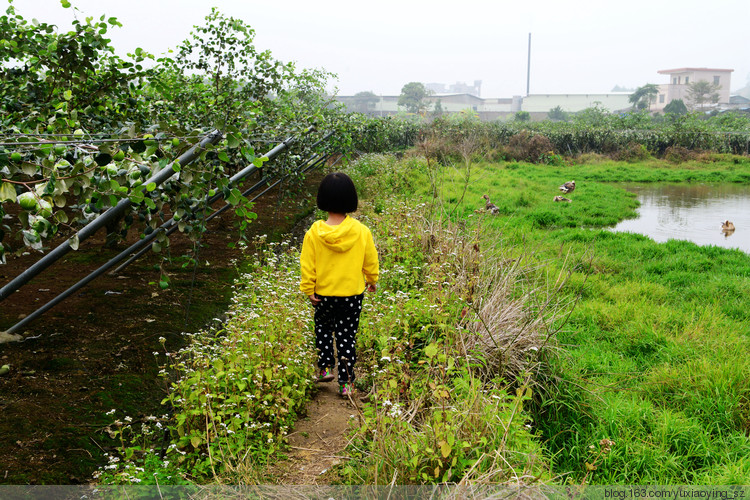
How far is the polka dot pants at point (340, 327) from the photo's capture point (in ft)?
11.6

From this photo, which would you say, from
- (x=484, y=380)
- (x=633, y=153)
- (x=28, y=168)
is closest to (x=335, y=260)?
(x=484, y=380)

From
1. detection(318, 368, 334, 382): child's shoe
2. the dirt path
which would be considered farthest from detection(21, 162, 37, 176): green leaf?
detection(318, 368, 334, 382): child's shoe

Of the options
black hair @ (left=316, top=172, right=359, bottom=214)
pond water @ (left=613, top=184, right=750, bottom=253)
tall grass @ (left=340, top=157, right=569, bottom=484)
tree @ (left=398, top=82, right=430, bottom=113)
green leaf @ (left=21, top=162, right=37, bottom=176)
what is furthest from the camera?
tree @ (left=398, top=82, right=430, bottom=113)

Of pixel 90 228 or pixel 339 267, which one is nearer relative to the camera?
pixel 90 228

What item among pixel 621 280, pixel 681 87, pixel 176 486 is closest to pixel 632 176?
pixel 621 280

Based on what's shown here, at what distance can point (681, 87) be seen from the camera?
9262cm

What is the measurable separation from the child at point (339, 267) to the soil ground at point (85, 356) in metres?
0.42

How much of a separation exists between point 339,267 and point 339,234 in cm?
23

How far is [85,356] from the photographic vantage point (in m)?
3.64

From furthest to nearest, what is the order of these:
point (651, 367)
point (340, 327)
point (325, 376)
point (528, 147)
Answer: point (528, 147), point (651, 367), point (325, 376), point (340, 327)

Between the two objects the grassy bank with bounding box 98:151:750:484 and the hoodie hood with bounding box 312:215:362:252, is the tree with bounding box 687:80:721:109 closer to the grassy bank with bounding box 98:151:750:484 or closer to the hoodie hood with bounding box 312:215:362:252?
the grassy bank with bounding box 98:151:750:484

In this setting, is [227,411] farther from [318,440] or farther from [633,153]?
[633,153]

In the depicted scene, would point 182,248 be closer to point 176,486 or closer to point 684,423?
point 176,486

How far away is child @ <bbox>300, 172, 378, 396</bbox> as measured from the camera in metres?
3.39
